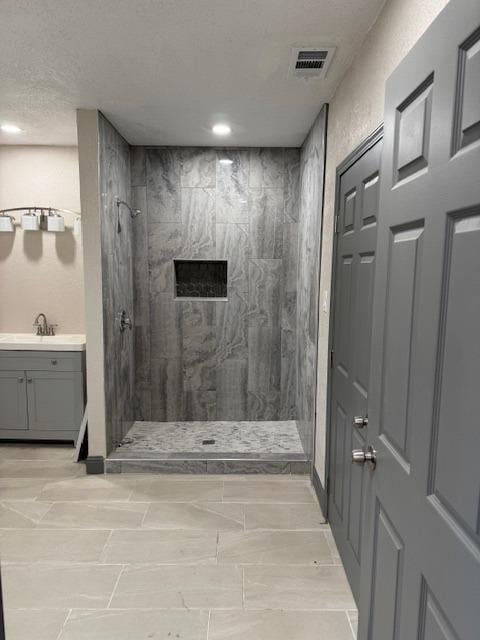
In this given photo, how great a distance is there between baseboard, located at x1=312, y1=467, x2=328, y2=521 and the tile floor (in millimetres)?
73

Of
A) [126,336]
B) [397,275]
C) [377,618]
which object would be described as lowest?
[377,618]

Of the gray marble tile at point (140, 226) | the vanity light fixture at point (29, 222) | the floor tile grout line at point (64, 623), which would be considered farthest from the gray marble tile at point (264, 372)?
the floor tile grout line at point (64, 623)

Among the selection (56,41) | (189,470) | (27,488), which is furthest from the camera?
(189,470)

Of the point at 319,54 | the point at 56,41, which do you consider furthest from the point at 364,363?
Result: the point at 56,41

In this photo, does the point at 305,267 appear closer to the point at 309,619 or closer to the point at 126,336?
the point at 126,336

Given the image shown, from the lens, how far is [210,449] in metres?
3.43

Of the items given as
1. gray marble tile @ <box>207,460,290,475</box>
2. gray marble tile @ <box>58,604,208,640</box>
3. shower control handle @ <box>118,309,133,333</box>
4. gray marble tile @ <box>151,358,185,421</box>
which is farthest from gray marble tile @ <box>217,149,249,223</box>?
gray marble tile @ <box>58,604,208,640</box>

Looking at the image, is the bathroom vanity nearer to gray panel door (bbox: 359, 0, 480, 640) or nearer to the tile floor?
the tile floor

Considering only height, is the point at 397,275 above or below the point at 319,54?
below

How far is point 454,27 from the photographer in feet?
2.64

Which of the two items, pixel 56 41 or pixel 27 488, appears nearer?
pixel 56 41

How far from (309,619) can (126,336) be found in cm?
260

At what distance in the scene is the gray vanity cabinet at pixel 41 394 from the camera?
352cm

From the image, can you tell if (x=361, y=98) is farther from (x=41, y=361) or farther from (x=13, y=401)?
(x=13, y=401)
